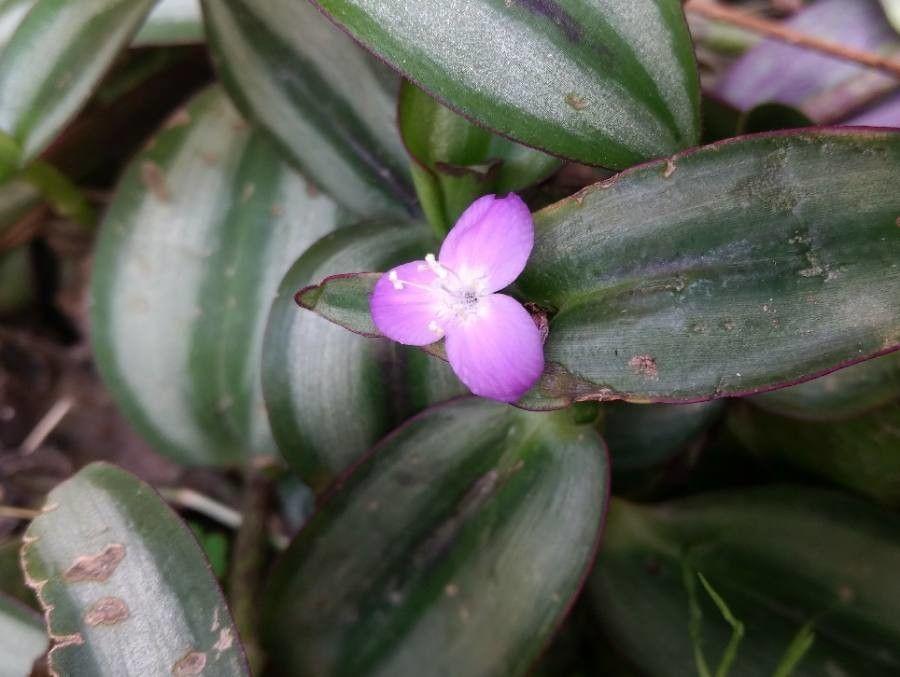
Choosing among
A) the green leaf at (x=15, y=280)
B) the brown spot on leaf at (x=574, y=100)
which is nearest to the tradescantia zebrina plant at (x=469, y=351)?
the brown spot on leaf at (x=574, y=100)

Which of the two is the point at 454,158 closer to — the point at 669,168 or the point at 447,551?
the point at 669,168

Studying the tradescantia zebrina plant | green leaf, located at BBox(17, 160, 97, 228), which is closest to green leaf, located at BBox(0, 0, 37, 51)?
the tradescantia zebrina plant

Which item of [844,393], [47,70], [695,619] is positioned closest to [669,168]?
[844,393]

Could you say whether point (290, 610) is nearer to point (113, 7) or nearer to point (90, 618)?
point (90, 618)

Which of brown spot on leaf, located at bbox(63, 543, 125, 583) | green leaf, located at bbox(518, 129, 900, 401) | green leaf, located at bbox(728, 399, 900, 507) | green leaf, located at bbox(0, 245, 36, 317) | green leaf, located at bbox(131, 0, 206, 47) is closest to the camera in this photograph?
green leaf, located at bbox(518, 129, 900, 401)

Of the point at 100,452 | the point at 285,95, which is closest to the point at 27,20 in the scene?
the point at 285,95

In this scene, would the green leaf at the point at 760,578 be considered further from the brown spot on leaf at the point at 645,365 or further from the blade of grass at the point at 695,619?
the brown spot on leaf at the point at 645,365

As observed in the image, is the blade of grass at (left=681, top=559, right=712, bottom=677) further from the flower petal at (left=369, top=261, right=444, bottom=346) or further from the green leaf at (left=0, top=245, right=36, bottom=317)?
the green leaf at (left=0, top=245, right=36, bottom=317)

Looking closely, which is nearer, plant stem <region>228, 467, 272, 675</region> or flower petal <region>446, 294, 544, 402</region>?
flower petal <region>446, 294, 544, 402</region>
